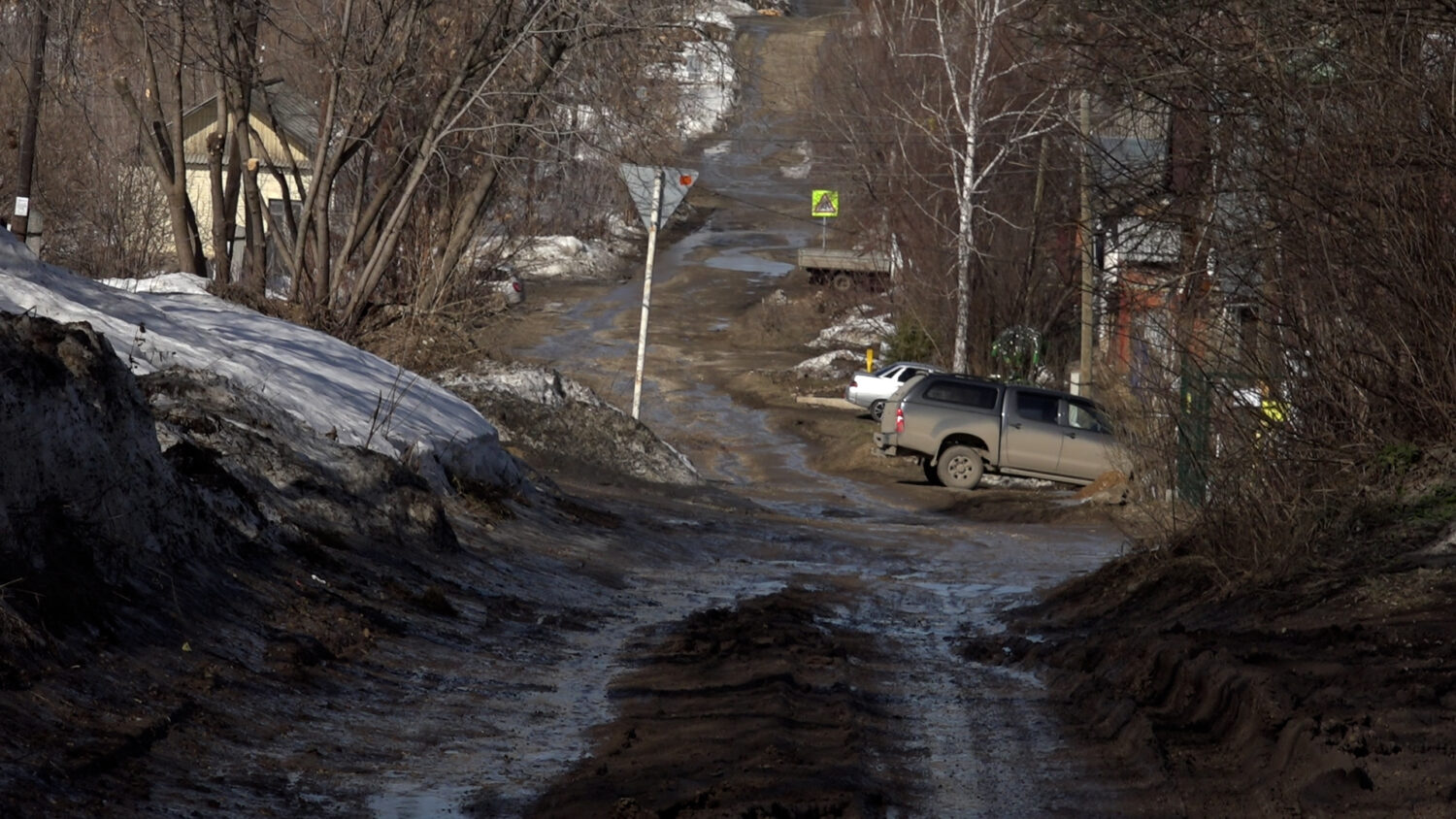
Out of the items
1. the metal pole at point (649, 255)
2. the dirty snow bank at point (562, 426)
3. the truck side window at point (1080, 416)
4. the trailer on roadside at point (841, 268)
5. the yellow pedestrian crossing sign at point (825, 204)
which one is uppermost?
the yellow pedestrian crossing sign at point (825, 204)

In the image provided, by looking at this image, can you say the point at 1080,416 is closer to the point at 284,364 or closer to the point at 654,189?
the point at 654,189

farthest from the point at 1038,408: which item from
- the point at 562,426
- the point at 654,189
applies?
the point at 562,426

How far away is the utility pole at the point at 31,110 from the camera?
A: 1471cm

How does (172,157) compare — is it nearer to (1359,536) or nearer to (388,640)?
(388,640)

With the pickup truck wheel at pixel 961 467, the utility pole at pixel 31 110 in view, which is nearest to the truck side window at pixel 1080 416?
the pickup truck wheel at pixel 961 467

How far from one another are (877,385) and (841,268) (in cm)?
1920

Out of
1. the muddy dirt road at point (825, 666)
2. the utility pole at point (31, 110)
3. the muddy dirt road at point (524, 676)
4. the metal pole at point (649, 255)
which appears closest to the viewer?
the muddy dirt road at point (524, 676)

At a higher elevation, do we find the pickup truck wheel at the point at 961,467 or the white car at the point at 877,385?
the white car at the point at 877,385

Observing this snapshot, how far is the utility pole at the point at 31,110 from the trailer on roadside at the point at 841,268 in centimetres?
3060

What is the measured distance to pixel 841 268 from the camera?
53844 millimetres

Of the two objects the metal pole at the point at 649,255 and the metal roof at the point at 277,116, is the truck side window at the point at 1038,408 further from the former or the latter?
the metal roof at the point at 277,116

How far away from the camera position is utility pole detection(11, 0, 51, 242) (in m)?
14.7

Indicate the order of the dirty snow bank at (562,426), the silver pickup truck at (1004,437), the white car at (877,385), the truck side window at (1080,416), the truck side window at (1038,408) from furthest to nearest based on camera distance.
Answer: the white car at (877,385) < the truck side window at (1038,408) < the silver pickup truck at (1004,437) < the truck side window at (1080,416) < the dirty snow bank at (562,426)

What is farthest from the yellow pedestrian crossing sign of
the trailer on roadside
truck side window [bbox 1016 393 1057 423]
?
truck side window [bbox 1016 393 1057 423]
